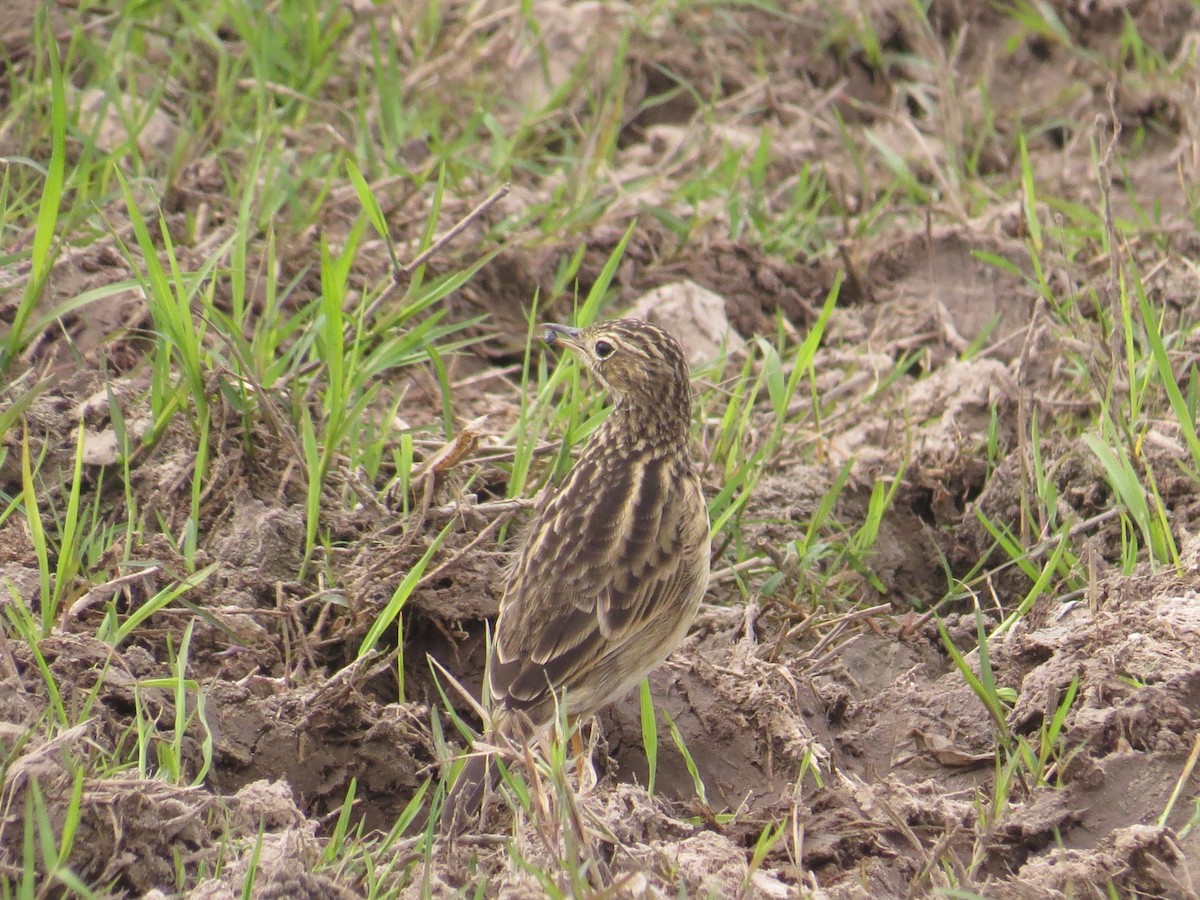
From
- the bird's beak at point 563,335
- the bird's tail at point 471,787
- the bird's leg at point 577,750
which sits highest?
the bird's beak at point 563,335

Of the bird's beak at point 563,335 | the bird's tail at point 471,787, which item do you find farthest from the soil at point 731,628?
the bird's beak at point 563,335

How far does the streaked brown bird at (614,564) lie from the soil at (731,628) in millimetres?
303

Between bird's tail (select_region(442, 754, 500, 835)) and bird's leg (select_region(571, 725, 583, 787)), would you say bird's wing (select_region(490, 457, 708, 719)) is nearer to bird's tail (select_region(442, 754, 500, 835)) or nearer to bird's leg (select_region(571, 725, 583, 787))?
bird's leg (select_region(571, 725, 583, 787))

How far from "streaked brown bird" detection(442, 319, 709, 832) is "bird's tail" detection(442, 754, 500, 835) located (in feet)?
0.05

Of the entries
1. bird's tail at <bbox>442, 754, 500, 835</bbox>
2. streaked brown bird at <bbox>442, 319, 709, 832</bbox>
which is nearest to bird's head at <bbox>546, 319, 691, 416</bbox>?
streaked brown bird at <bbox>442, 319, 709, 832</bbox>

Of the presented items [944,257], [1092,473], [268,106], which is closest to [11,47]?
[268,106]

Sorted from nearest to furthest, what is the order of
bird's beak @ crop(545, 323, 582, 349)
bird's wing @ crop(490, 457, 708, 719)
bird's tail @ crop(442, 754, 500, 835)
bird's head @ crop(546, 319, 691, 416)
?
bird's tail @ crop(442, 754, 500, 835) → bird's wing @ crop(490, 457, 708, 719) → bird's head @ crop(546, 319, 691, 416) → bird's beak @ crop(545, 323, 582, 349)

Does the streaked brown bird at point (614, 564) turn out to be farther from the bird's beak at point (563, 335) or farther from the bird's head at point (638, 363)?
the bird's beak at point (563, 335)

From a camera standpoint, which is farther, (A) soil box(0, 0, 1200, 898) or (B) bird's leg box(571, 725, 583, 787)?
(B) bird's leg box(571, 725, 583, 787)

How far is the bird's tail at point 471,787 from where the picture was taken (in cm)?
450

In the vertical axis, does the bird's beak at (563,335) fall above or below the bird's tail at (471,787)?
above

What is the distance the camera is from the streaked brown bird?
507 cm

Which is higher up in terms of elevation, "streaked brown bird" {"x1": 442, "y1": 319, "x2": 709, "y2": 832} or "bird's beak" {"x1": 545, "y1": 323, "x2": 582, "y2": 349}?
"bird's beak" {"x1": 545, "y1": 323, "x2": 582, "y2": 349}

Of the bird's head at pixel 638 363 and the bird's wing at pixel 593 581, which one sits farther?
the bird's head at pixel 638 363
